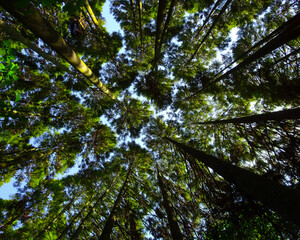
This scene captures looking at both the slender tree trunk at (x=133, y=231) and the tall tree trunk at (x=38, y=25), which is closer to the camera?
the tall tree trunk at (x=38, y=25)

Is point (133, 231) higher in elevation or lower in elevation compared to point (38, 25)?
lower

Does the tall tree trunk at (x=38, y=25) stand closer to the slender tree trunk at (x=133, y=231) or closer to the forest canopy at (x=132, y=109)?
the forest canopy at (x=132, y=109)

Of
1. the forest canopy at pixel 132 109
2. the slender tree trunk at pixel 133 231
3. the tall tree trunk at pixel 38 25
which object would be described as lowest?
the slender tree trunk at pixel 133 231

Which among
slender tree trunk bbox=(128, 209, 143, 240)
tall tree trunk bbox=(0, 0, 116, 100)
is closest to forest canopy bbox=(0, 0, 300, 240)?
slender tree trunk bbox=(128, 209, 143, 240)

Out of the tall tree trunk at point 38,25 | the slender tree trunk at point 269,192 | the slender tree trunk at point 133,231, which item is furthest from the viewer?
the slender tree trunk at point 133,231

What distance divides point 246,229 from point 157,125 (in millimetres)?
7779

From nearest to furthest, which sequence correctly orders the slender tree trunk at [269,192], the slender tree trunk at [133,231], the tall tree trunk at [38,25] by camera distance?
1. the tall tree trunk at [38,25]
2. the slender tree trunk at [269,192]
3. the slender tree trunk at [133,231]

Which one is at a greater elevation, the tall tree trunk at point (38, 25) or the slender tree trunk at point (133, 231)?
the tall tree trunk at point (38, 25)

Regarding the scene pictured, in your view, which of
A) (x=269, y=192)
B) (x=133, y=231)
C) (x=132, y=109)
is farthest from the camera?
(x=132, y=109)

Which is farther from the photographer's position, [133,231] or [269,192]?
[133,231]

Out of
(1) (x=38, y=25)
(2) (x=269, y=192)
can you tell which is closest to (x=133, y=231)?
(2) (x=269, y=192)

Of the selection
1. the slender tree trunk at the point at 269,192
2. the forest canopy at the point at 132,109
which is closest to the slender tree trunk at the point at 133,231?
the forest canopy at the point at 132,109

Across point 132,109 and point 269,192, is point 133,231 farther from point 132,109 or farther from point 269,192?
point 132,109

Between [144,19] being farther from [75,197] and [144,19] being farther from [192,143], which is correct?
[75,197]
